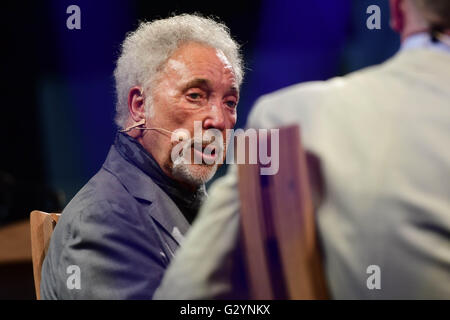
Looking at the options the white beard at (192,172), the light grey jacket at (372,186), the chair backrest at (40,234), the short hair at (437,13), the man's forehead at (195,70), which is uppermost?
the short hair at (437,13)

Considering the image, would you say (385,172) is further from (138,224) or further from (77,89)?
(77,89)

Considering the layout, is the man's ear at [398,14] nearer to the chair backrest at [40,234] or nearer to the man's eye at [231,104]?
the man's eye at [231,104]

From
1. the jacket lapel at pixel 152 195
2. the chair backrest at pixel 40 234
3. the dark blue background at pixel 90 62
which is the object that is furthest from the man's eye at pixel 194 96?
the dark blue background at pixel 90 62

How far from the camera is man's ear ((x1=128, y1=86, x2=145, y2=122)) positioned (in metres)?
1.93

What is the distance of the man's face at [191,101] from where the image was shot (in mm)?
1823

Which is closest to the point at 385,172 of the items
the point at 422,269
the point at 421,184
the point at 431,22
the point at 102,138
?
the point at 421,184

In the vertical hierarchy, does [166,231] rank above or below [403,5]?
below

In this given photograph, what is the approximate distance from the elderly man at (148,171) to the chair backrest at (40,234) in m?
0.09

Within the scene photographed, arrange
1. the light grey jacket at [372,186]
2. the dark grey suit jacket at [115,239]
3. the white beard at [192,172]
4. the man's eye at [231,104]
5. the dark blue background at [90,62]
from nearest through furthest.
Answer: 1. the light grey jacket at [372,186]
2. the dark grey suit jacket at [115,239]
3. the white beard at [192,172]
4. the man's eye at [231,104]
5. the dark blue background at [90,62]

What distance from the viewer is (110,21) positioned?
3281 millimetres

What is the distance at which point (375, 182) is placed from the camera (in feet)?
3.12

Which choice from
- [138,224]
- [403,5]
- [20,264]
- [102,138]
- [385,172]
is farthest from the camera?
[102,138]

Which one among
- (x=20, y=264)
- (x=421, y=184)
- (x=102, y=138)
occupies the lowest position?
(x=20, y=264)

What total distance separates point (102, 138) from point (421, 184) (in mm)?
2930
